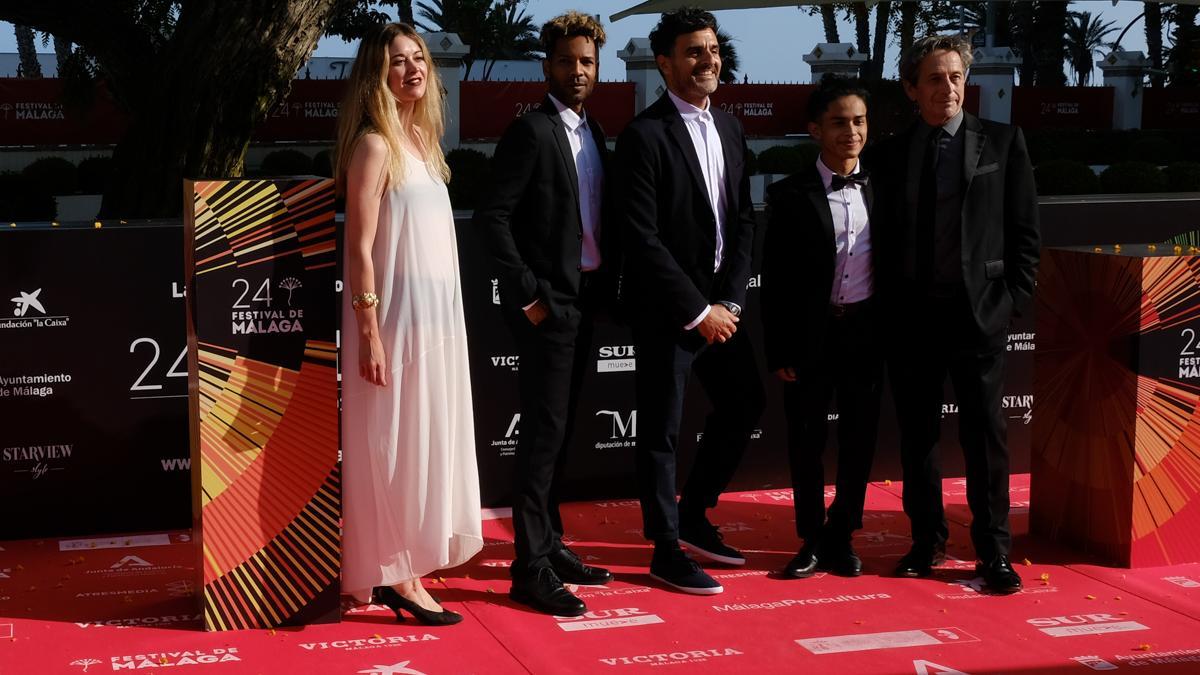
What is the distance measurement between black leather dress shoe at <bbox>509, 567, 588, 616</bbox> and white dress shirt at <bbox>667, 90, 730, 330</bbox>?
958 mm

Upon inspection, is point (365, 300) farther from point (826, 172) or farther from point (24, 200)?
point (24, 200)

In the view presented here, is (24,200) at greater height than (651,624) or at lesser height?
greater

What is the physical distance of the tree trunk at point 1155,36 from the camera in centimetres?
4541

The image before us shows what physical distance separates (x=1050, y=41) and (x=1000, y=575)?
1793 inches

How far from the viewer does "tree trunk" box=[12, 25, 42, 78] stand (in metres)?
35.1

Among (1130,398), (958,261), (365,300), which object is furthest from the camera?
(1130,398)

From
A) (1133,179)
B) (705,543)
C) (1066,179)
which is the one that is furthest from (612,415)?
(1133,179)

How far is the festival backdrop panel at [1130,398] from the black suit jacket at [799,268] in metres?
1.02

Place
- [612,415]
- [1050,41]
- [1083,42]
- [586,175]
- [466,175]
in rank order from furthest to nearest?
[1083,42] < [1050,41] < [466,175] < [612,415] < [586,175]

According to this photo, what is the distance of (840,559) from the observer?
501cm

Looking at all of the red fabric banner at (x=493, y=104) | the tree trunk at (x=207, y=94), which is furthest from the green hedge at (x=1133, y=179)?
the tree trunk at (x=207, y=94)

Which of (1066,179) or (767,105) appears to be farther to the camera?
(767,105)

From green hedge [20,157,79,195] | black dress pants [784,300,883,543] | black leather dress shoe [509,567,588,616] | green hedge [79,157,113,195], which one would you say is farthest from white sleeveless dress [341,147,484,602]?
green hedge [79,157,113,195]

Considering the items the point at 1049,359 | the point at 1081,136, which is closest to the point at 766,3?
the point at 1049,359
